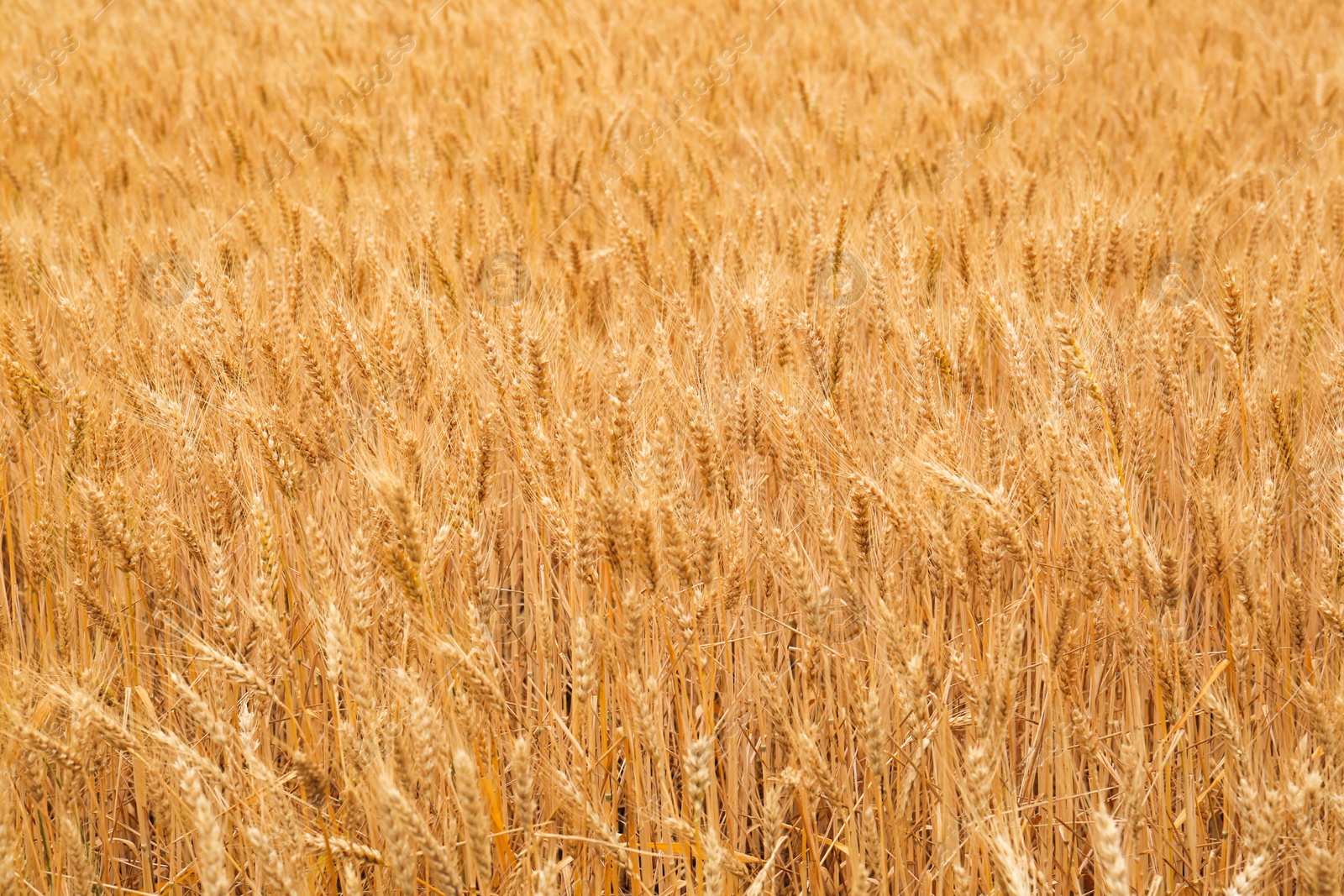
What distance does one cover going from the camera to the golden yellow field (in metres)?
1.06

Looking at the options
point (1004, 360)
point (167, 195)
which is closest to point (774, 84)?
point (167, 195)

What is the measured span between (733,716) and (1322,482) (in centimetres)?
103

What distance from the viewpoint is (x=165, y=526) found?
4.60ft

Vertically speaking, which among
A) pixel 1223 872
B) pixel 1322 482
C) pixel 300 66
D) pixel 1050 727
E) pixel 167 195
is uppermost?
pixel 300 66

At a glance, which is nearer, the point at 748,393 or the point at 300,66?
the point at 748,393

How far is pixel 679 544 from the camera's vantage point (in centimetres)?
108

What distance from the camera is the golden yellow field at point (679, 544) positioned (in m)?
1.06

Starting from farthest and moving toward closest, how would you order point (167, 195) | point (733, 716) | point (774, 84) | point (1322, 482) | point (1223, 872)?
1. point (774, 84)
2. point (167, 195)
3. point (1322, 482)
4. point (733, 716)
5. point (1223, 872)

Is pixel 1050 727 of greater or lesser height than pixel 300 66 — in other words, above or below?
below

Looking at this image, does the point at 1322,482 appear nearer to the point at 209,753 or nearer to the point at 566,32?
the point at 209,753

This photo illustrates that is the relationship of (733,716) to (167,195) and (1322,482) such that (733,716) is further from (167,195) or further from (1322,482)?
(167,195)

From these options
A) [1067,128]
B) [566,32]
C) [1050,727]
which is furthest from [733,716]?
[566,32]

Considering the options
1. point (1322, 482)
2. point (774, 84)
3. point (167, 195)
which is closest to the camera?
point (1322, 482)

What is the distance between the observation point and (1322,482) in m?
1.49
